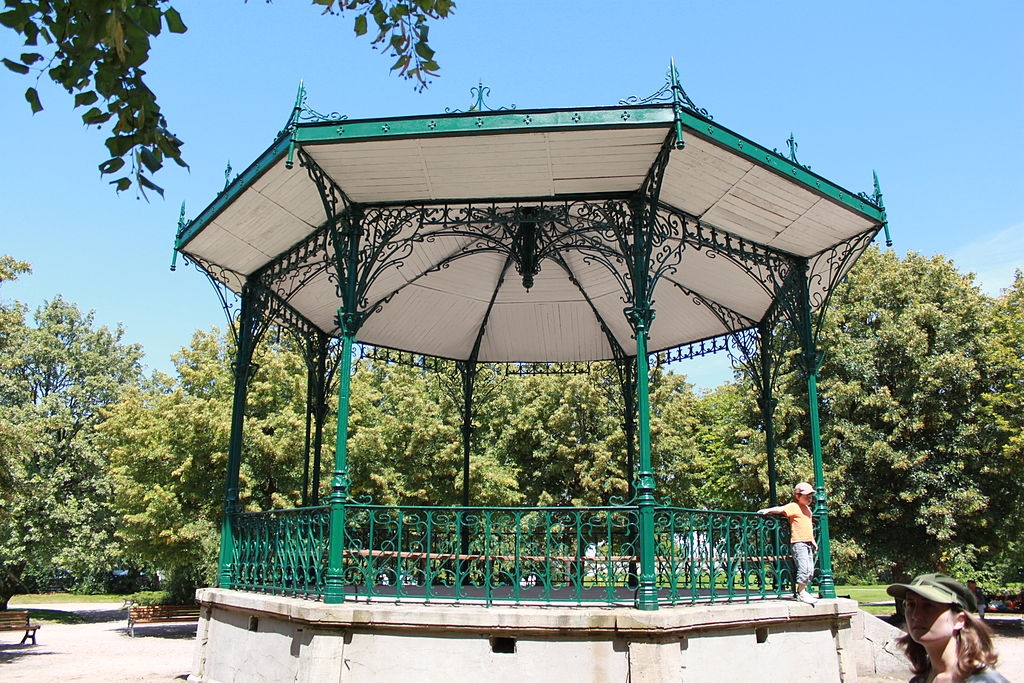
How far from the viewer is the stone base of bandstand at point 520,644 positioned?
7.09 metres

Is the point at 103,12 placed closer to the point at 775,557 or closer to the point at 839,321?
the point at 775,557

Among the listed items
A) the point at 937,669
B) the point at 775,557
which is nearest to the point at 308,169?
the point at 775,557

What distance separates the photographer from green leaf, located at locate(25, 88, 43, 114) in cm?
402

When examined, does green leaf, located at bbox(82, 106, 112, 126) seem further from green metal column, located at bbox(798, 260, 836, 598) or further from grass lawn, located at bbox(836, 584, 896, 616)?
grass lawn, located at bbox(836, 584, 896, 616)

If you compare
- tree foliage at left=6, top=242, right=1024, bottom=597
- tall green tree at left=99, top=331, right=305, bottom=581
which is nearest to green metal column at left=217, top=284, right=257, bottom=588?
tree foliage at left=6, top=242, right=1024, bottom=597

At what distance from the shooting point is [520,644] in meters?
7.25

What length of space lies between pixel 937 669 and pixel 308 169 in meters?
7.61

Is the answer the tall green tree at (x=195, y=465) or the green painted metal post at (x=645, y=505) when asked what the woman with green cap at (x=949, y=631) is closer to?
the green painted metal post at (x=645, y=505)

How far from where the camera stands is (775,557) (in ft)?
30.1

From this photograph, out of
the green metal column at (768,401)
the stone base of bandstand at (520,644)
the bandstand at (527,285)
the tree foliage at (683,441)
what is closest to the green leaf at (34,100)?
the bandstand at (527,285)

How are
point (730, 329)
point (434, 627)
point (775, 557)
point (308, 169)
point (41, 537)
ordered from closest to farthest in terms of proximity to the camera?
1. point (434, 627)
2. point (308, 169)
3. point (775, 557)
4. point (730, 329)
5. point (41, 537)

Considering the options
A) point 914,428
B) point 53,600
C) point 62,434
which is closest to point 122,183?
point 914,428

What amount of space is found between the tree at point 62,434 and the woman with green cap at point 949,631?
27542mm

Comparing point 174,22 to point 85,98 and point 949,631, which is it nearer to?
point 85,98
